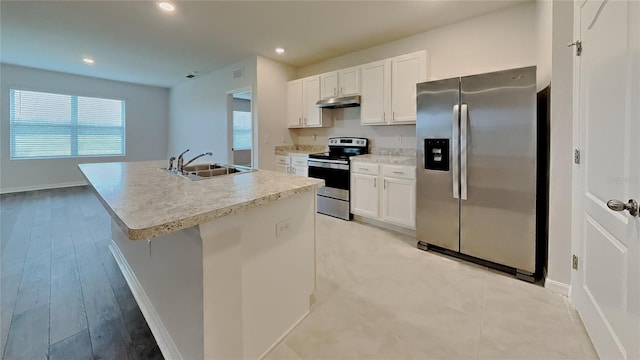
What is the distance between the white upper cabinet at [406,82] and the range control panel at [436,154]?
2.47 feet

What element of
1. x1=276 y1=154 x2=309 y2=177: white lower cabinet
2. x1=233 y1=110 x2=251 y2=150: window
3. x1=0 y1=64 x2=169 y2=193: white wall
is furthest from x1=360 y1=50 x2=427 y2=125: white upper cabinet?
x1=0 y1=64 x2=169 y2=193: white wall

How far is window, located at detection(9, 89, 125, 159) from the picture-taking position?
5645mm

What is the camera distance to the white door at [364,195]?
11.7ft

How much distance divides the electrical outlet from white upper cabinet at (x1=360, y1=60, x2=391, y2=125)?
2.52 metres

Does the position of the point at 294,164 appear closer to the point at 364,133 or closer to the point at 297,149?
the point at 297,149

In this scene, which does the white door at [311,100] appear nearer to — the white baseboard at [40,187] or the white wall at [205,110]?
the white wall at [205,110]

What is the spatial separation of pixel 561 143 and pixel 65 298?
377 cm

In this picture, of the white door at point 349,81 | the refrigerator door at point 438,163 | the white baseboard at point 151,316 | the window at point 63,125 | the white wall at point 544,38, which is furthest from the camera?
the window at point 63,125

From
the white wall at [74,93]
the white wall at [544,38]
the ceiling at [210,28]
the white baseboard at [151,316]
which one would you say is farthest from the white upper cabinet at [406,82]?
the white wall at [74,93]

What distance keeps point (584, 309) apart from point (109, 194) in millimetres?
2785

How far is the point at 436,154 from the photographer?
8.93 feet

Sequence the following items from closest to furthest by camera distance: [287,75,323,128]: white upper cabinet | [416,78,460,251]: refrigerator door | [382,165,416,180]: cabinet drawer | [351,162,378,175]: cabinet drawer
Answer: [416,78,460,251]: refrigerator door
[382,165,416,180]: cabinet drawer
[351,162,378,175]: cabinet drawer
[287,75,323,128]: white upper cabinet

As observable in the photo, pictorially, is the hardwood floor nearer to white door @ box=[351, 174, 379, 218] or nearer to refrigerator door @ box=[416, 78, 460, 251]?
refrigerator door @ box=[416, 78, 460, 251]

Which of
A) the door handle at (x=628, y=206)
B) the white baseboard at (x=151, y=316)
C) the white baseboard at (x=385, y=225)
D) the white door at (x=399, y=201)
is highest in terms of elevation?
the door handle at (x=628, y=206)
